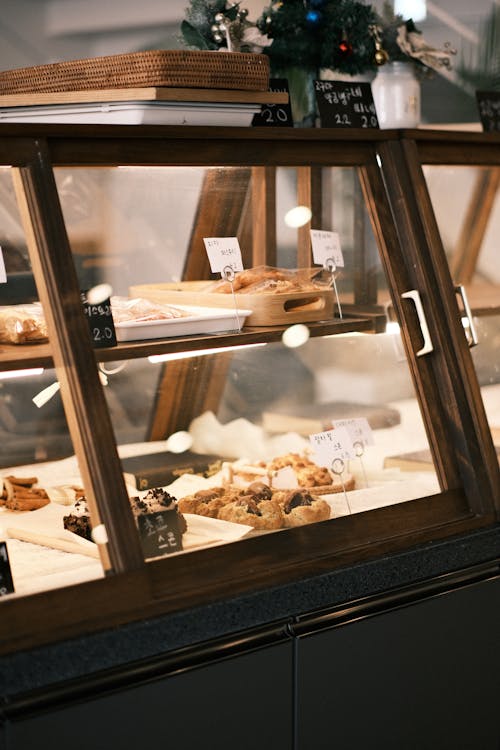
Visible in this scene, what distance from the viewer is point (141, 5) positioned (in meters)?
2.78

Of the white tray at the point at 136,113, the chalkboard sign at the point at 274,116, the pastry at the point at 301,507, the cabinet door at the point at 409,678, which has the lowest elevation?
the cabinet door at the point at 409,678

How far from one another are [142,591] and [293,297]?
0.75 metres

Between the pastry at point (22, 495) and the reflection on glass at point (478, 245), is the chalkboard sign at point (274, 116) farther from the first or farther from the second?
the pastry at point (22, 495)

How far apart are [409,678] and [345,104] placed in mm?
1302

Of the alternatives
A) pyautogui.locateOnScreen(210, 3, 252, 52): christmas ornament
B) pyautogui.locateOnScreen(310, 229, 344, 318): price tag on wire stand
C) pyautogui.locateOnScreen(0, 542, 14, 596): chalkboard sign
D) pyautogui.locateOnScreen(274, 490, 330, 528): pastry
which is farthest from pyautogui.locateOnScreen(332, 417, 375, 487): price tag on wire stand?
pyautogui.locateOnScreen(210, 3, 252, 52): christmas ornament

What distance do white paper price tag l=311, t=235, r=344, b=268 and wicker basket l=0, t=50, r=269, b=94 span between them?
34 cm

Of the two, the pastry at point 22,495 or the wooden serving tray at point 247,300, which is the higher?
the wooden serving tray at point 247,300

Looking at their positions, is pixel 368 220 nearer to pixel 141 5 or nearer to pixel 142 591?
pixel 142 591

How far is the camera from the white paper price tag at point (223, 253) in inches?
75.0

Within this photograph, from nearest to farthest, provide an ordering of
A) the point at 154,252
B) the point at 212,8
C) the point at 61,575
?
the point at 61,575 → the point at 154,252 → the point at 212,8

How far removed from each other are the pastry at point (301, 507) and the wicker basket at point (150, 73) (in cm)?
83

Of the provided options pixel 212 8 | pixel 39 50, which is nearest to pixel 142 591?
pixel 212 8

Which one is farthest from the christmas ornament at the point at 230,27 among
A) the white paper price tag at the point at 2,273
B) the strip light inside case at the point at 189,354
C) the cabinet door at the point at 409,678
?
the cabinet door at the point at 409,678

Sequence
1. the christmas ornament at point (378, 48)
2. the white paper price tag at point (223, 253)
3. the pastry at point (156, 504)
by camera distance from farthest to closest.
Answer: the christmas ornament at point (378, 48), the white paper price tag at point (223, 253), the pastry at point (156, 504)
